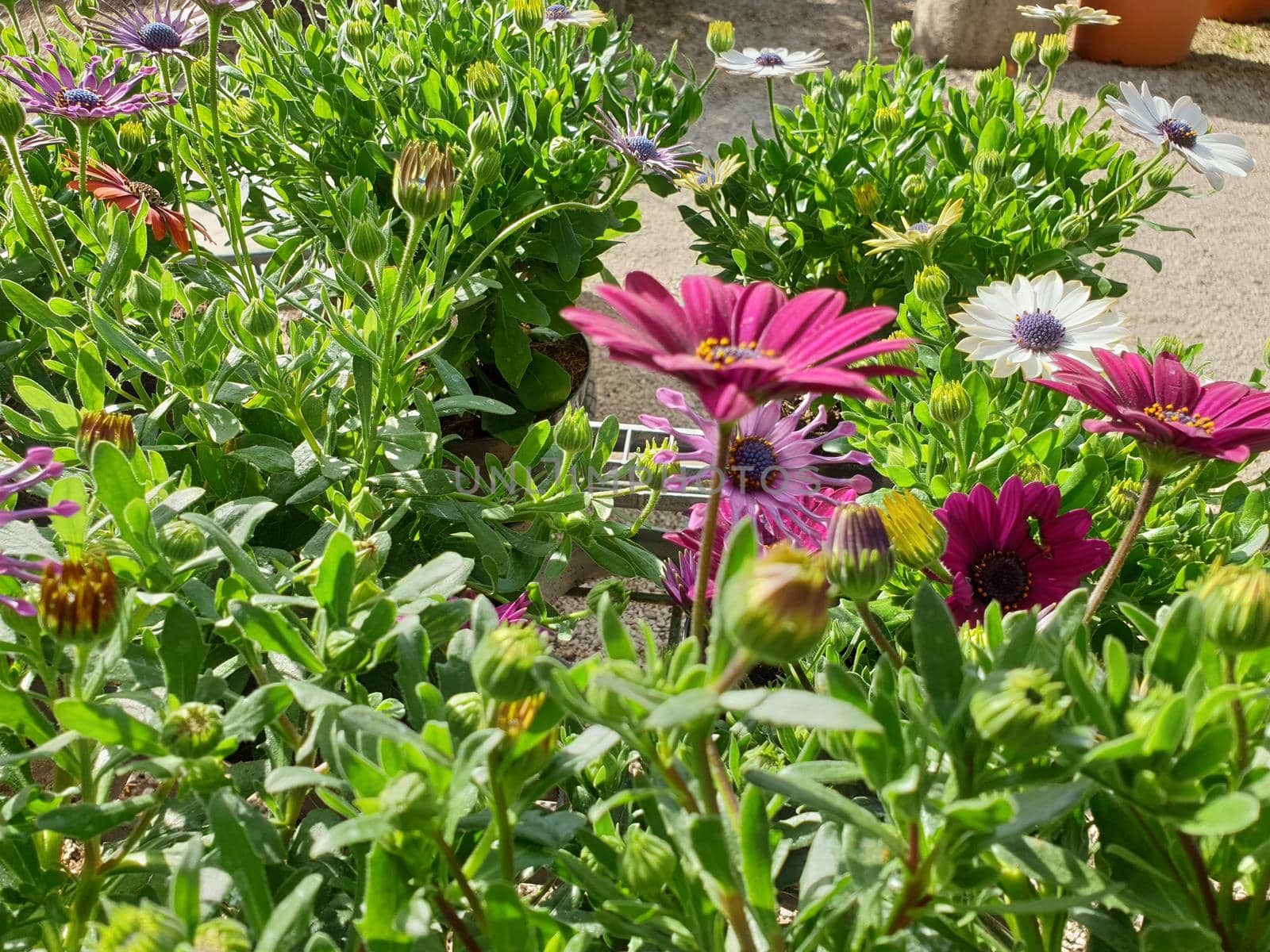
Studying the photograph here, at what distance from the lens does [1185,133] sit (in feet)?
3.57

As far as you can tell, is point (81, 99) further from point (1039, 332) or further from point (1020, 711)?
point (1020, 711)

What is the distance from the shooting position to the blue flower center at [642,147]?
99cm

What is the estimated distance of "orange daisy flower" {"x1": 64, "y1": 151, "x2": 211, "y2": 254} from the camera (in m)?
0.97

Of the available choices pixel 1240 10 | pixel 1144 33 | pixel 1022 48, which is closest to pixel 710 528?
pixel 1022 48

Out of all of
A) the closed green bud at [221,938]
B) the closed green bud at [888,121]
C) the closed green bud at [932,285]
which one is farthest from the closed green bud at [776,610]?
the closed green bud at [888,121]

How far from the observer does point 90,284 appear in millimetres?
740

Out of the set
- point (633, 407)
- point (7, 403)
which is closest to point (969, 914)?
point (7, 403)

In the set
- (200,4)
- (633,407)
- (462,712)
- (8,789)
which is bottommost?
(633,407)

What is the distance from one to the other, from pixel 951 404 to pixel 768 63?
0.90 m

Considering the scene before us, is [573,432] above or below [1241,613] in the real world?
below

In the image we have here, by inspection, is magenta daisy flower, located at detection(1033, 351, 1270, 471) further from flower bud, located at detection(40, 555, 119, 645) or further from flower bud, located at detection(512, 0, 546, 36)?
flower bud, located at detection(512, 0, 546, 36)

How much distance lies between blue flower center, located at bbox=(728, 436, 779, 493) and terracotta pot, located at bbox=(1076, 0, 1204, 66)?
3152 mm

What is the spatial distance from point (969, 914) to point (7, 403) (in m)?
0.91

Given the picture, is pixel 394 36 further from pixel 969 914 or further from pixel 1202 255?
pixel 1202 255
